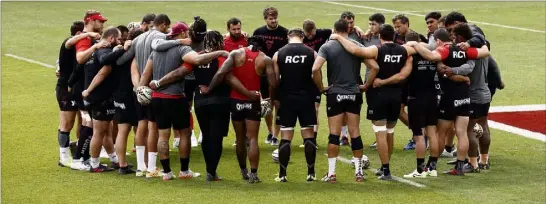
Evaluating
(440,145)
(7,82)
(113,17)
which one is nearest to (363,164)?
(440,145)

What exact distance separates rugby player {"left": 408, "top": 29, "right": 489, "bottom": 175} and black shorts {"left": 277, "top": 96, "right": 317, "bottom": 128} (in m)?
1.75

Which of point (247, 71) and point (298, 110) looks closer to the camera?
point (247, 71)

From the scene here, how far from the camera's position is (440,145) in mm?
18344

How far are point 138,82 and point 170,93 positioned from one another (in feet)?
2.12

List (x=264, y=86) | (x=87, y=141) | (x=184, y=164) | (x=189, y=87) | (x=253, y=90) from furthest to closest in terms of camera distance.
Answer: (x=264, y=86) < (x=87, y=141) < (x=189, y=87) < (x=184, y=164) < (x=253, y=90)

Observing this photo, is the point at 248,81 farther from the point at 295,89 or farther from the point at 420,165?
the point at 420,165

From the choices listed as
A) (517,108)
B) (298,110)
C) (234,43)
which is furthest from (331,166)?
(517,108)

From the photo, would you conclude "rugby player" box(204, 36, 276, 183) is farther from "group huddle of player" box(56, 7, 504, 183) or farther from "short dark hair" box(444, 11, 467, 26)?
"short dark hair" box(444, 11, 467, 26)

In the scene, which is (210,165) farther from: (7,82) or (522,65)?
(522,65)

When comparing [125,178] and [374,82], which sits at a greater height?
[374,82]

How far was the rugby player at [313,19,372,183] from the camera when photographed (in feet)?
56.1

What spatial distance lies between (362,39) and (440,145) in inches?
102

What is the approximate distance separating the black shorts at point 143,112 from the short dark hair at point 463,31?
4.61 m

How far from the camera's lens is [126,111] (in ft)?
58.7
